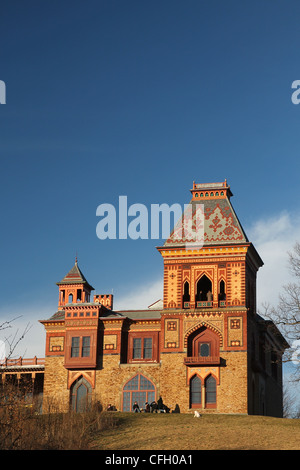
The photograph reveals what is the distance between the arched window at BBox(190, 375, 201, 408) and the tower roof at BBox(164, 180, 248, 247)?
34.7 ft

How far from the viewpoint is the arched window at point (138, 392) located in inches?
2416

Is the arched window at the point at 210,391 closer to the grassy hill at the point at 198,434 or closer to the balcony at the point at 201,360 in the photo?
the balcony at the point at 201,360

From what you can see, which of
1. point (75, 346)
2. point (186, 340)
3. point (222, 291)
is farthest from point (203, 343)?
point (75, 346)

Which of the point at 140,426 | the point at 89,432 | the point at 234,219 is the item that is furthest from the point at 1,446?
the point at 234,219

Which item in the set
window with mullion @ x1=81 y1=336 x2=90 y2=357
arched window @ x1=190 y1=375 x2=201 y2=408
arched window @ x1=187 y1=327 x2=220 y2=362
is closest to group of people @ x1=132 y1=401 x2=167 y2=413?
arched window @ x1=190 y1=375 x2=201 y2=408

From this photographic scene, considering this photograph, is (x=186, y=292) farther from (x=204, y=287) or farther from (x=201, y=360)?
(x=201, y=360)

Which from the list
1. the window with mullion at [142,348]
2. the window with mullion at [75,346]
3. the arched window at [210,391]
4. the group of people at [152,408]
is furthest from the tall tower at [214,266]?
the group of people at [152,408]

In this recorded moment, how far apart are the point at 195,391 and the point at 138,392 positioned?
483 centimetres

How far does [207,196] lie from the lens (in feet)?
216

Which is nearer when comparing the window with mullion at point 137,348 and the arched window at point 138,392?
the arched window at point 138,392

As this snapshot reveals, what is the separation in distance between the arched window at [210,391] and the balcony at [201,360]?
122 centimetres

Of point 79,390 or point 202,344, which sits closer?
point 202,344

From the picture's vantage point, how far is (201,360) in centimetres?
5959

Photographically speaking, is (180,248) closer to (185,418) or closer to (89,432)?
(185,418)
